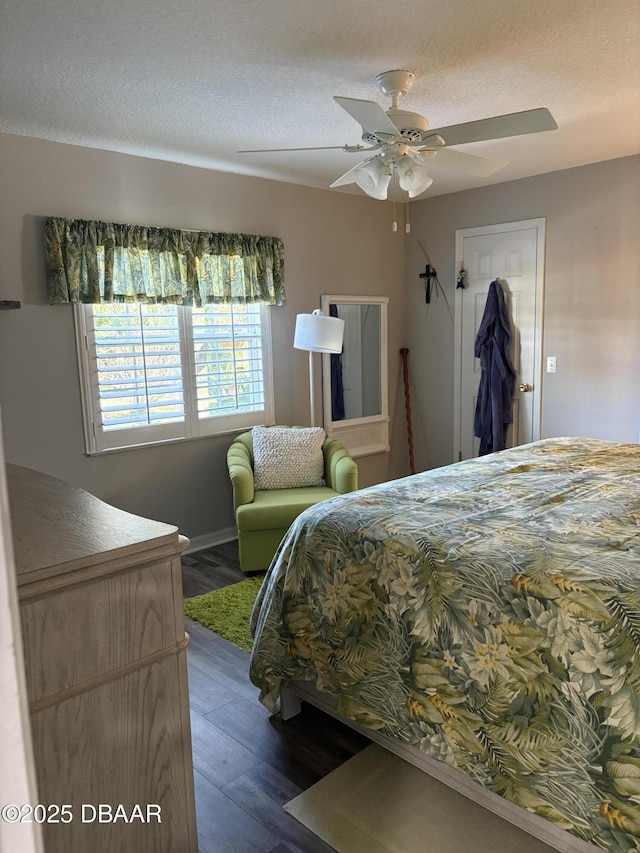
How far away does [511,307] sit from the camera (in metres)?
4.94

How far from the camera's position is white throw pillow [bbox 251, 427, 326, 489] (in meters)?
4.21

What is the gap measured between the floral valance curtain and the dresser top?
2.36 m

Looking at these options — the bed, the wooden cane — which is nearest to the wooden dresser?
the bed

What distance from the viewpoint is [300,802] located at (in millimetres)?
1983

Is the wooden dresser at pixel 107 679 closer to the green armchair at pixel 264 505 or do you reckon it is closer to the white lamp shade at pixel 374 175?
the white lamp shade at pixel 374 175

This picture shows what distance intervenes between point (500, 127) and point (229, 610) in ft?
8.84

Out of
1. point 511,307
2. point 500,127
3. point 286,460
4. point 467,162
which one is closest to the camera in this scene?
point 500,127

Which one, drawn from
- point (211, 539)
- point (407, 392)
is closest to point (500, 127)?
point (211, 539)

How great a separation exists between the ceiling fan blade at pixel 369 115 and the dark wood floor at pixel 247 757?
2324 millimetres

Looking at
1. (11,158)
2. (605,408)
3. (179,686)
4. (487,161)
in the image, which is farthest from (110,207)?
(605,408)

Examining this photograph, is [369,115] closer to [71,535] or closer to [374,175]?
[374,175]

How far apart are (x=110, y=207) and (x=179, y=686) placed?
130 inches

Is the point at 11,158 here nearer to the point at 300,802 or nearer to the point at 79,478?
the point at 79,478

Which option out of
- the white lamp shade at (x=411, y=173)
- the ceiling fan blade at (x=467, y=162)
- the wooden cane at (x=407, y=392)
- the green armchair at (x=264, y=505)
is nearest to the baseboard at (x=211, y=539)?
the green armchair at (x=264, y=505)
